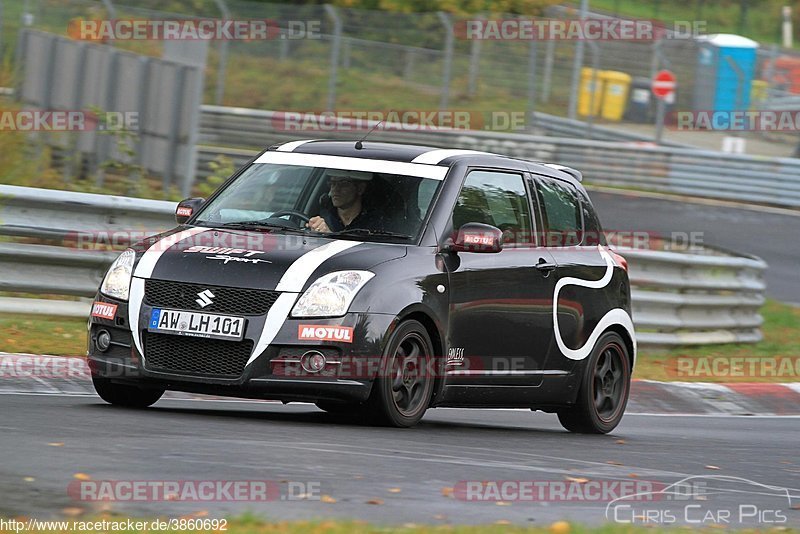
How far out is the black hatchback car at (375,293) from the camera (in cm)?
874

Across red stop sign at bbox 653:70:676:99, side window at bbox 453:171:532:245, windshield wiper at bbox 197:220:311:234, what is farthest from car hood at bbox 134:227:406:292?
red stop sign at bbox 653:70:676:99

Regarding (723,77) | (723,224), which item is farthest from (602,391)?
(723,77)

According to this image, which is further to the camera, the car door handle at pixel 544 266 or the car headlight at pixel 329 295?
the car door handle at pixel 544 266

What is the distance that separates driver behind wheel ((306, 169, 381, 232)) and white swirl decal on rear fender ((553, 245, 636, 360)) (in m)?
1.62

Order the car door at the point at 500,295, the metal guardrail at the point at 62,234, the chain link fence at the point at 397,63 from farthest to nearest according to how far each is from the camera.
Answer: the chain link fence at the point at 397,63
the metal guardrail at the point at 62,234
the car door at the point at 500,295

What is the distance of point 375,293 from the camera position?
8.85 m

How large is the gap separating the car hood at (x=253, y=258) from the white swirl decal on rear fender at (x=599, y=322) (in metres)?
1.74

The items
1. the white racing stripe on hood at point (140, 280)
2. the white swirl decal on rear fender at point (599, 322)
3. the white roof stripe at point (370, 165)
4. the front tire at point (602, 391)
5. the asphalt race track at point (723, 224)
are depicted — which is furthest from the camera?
the asphalt race track at point (723, 224)

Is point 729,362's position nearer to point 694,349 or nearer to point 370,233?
point 694,349

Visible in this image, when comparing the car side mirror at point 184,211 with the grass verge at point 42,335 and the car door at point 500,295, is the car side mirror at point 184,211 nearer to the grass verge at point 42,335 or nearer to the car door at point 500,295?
the car door at point 500,295

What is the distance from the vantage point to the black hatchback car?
874 centimetres

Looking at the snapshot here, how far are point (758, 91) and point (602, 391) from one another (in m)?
22.8

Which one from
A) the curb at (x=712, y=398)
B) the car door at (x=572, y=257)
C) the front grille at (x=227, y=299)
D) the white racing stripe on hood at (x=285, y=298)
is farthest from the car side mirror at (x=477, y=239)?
the curb at (x=712, y=398)

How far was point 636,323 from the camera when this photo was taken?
16125mm
